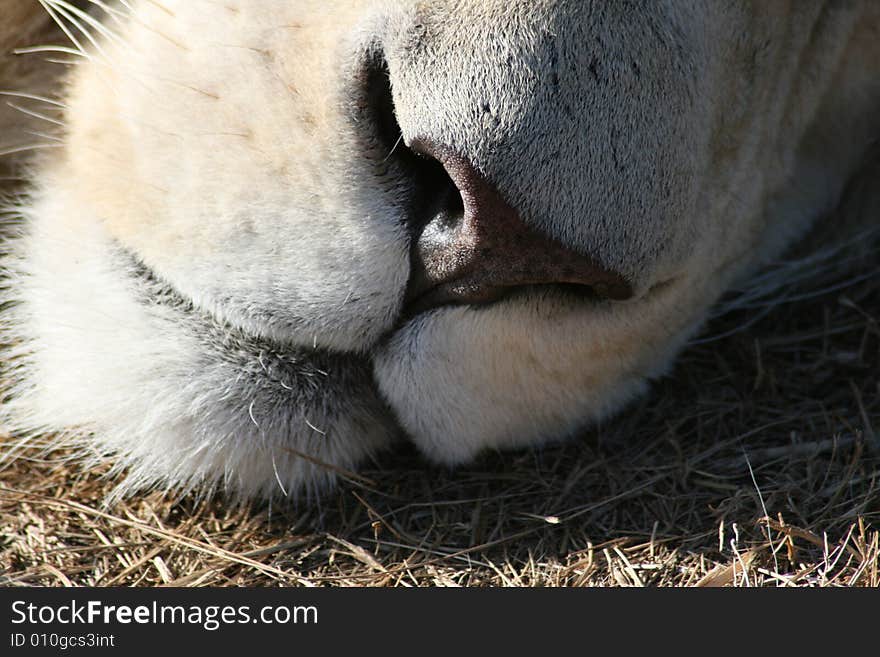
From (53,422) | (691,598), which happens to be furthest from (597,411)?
(53,422)

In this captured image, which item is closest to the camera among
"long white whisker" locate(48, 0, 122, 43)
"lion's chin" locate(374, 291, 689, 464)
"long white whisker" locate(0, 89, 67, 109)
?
"lion's chin" locate(374, 291, 689, 464)

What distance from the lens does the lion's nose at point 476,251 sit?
5.48ft

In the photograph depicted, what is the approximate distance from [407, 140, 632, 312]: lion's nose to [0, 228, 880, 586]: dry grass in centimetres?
57

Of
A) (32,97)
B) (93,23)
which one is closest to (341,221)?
(93,23)

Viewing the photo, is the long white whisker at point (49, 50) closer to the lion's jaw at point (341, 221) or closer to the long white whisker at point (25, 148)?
the lion's jaw at point (341, 221)

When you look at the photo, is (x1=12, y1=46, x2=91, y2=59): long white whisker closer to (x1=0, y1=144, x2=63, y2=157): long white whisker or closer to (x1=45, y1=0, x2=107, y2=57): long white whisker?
(x1=45, y1=0, x2=107, y2=57): long white whisker

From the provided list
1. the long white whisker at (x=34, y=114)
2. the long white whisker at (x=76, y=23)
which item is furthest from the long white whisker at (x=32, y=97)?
the long white whisker at (x=76, y=23)

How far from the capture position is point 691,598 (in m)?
1.95

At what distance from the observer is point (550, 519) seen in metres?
2.15

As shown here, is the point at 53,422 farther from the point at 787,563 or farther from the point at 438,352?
the point at 787,563

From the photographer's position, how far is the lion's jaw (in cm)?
170

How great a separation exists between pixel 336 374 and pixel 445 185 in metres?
0.41

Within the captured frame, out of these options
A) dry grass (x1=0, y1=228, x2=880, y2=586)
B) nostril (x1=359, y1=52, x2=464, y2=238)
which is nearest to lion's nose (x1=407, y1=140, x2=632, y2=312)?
nostril (x1=359, y1=52, x2=464, y2=238)

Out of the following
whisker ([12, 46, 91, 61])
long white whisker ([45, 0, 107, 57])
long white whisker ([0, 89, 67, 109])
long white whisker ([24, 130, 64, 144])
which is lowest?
long white whisker ([24, 130, 64, 144])
